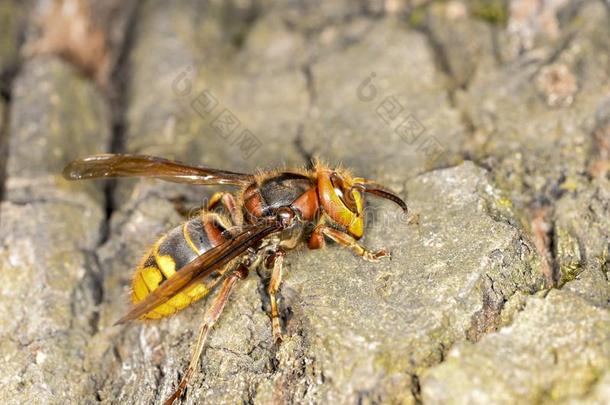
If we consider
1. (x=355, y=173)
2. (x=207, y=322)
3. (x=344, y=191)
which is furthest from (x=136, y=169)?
(x=355, y=173)

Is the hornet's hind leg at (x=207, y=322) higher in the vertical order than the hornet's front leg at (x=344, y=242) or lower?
higher

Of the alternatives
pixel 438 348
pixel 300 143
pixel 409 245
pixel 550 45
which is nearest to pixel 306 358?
pixel 438 348

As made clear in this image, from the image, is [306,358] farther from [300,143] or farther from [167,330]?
[300,143]

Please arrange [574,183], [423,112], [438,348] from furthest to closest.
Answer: [423,112]
[574,183]
[438,348]

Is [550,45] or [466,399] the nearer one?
[466,399]

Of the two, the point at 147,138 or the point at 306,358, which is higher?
the point at 147,138

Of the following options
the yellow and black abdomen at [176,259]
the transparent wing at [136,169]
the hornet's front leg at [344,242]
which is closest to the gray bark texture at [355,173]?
the hornet's front leg at [344,242]

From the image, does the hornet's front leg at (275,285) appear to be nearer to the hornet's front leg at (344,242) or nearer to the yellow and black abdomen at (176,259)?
the hornet's front leg at (344,242)
